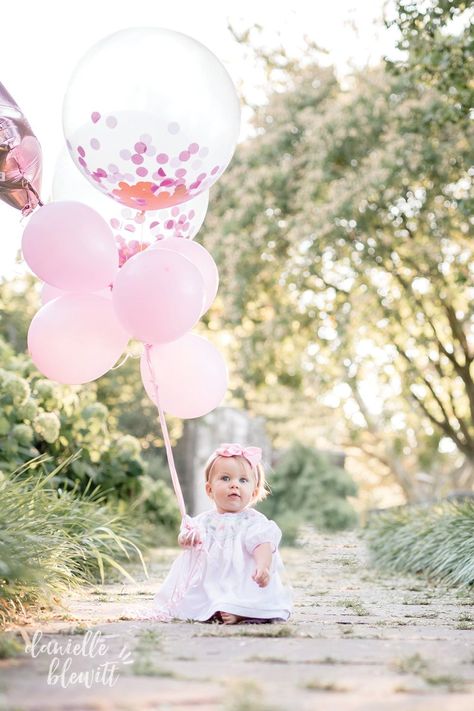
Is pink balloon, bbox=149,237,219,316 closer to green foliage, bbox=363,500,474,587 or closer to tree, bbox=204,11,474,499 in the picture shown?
green foliage, bbox=363,500,474,587

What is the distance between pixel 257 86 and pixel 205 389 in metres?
8.77

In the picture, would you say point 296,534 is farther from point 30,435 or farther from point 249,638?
point 249,638

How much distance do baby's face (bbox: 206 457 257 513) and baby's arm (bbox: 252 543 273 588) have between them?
0.27 metres

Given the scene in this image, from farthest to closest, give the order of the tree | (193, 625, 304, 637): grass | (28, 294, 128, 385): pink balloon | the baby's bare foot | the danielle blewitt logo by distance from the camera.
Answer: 1. the tree
2. (28, 294, 128, 385): pink balloon
3. the baby's bare foot
4. (193, 625, 304, 637): grass
5. the danielle blewitt logo

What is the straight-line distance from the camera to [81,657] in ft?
8.72

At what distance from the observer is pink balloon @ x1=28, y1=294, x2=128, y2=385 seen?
3902 mm

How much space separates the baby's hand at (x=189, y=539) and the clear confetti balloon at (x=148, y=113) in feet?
4.77

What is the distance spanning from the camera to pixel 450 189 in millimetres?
11109

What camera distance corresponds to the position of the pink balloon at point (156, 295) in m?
3.62

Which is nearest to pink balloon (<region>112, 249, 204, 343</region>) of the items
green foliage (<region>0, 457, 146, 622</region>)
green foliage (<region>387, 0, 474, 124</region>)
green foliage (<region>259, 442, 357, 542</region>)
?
green foliage (<region>0, 457, 146, 622</region>)

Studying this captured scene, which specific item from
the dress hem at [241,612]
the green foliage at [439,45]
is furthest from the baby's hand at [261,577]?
the green foliage at [439,45]

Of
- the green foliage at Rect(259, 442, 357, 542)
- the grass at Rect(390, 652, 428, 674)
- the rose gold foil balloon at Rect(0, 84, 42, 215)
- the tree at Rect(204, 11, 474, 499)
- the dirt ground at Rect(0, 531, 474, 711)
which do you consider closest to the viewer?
the dirt ground at Rect(0, 531, 474, 711)

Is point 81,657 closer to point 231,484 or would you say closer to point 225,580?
point 225,580

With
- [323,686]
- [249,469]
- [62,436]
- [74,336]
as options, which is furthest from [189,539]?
[62,436]
